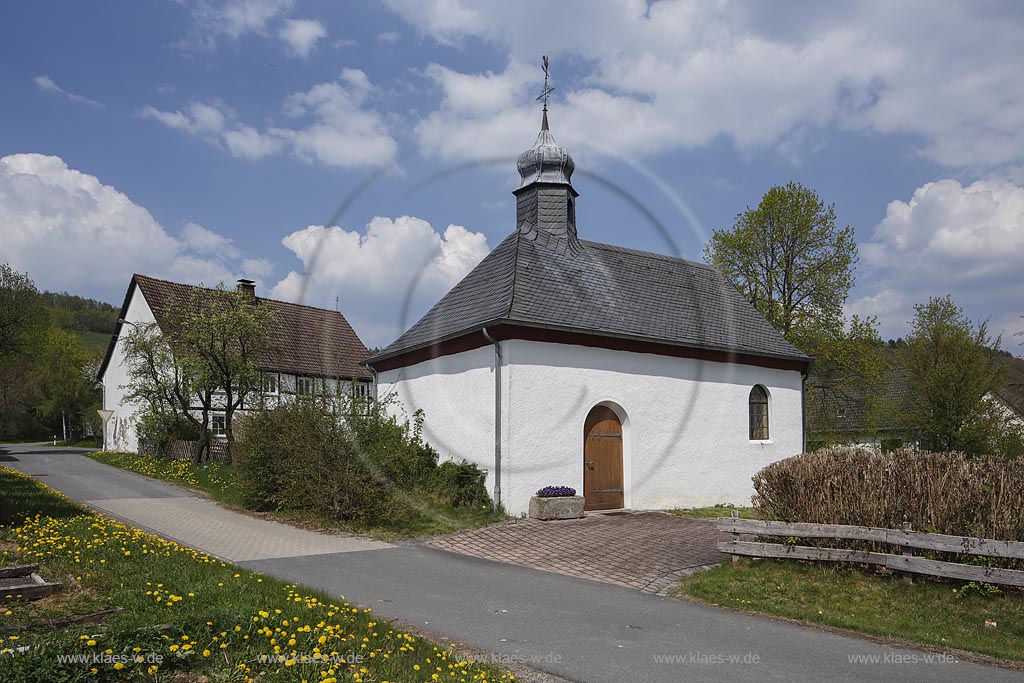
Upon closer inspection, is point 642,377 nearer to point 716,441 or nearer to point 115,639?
point 716,441

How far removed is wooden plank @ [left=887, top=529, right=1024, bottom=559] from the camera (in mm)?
7977

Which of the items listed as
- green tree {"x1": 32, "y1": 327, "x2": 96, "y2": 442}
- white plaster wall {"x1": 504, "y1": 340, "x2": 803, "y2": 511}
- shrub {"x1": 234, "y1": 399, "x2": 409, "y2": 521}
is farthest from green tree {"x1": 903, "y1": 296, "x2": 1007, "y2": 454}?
green tree {"x1": 32, "y1": 327, "x2": 96, "y2": 442}

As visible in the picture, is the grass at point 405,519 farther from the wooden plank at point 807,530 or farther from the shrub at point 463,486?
Answer: the wooden plank at point 807,530

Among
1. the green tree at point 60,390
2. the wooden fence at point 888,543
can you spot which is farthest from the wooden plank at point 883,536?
the green tree at point 60,390

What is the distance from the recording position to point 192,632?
222 inches

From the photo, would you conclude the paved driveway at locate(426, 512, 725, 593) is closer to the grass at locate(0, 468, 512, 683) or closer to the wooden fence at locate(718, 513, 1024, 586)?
the wooden fence at locate(718, 513, 1024, 586)

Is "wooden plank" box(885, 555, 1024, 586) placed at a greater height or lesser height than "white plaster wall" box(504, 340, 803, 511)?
lesser

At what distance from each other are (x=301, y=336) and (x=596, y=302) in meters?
23.6

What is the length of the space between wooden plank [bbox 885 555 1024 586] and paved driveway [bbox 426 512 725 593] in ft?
9.23

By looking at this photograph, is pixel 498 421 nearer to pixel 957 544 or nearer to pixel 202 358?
pixel 957 544

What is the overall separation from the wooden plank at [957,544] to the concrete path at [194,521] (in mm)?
7832

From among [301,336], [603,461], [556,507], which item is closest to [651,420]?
[603,461]

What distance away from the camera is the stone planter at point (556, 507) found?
48.1 feet

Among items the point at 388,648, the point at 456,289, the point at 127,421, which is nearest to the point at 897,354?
the point at 456,289
